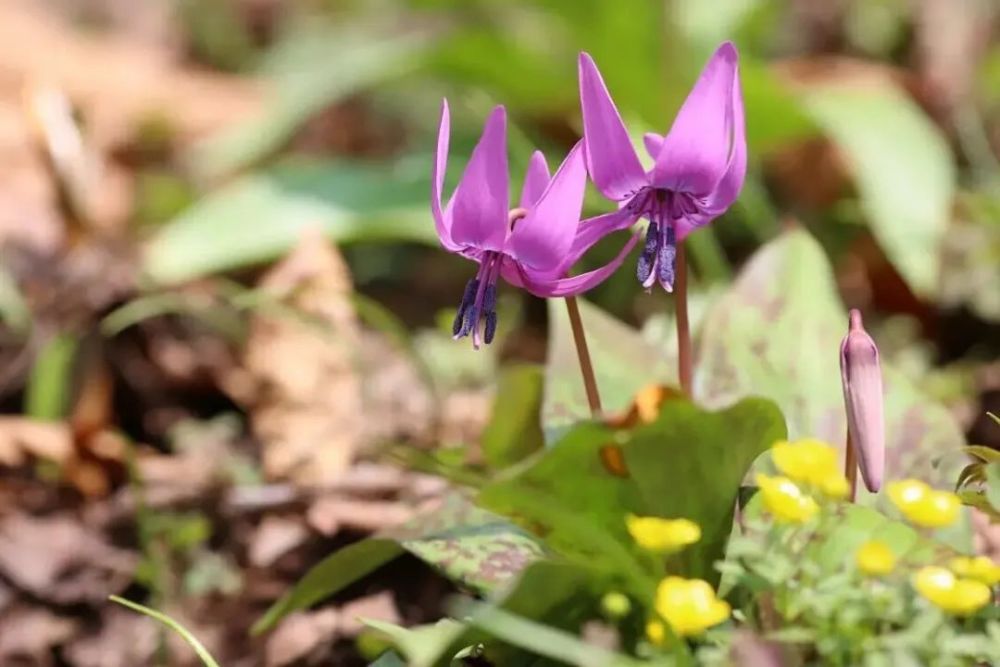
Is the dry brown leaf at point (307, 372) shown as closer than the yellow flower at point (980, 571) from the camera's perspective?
No

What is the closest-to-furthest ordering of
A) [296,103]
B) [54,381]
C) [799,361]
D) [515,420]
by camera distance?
[799,361] → [515,420] → [54,381] → [296,103]

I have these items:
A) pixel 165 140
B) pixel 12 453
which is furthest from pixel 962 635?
pixel 165 140

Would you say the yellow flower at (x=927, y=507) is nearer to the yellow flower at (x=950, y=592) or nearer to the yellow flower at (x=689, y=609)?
the yellow flower at (x=950, y=592)

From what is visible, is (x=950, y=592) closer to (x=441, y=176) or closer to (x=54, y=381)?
(x=441, y=176)

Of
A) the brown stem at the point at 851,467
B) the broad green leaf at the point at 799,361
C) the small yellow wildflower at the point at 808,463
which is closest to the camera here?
the small yellow wildflower at the point at 808,463

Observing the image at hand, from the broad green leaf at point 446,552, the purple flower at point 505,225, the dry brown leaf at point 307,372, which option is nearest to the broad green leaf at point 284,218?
the dry brown leaf at point 307,372

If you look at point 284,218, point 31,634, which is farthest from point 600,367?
point 284,218
